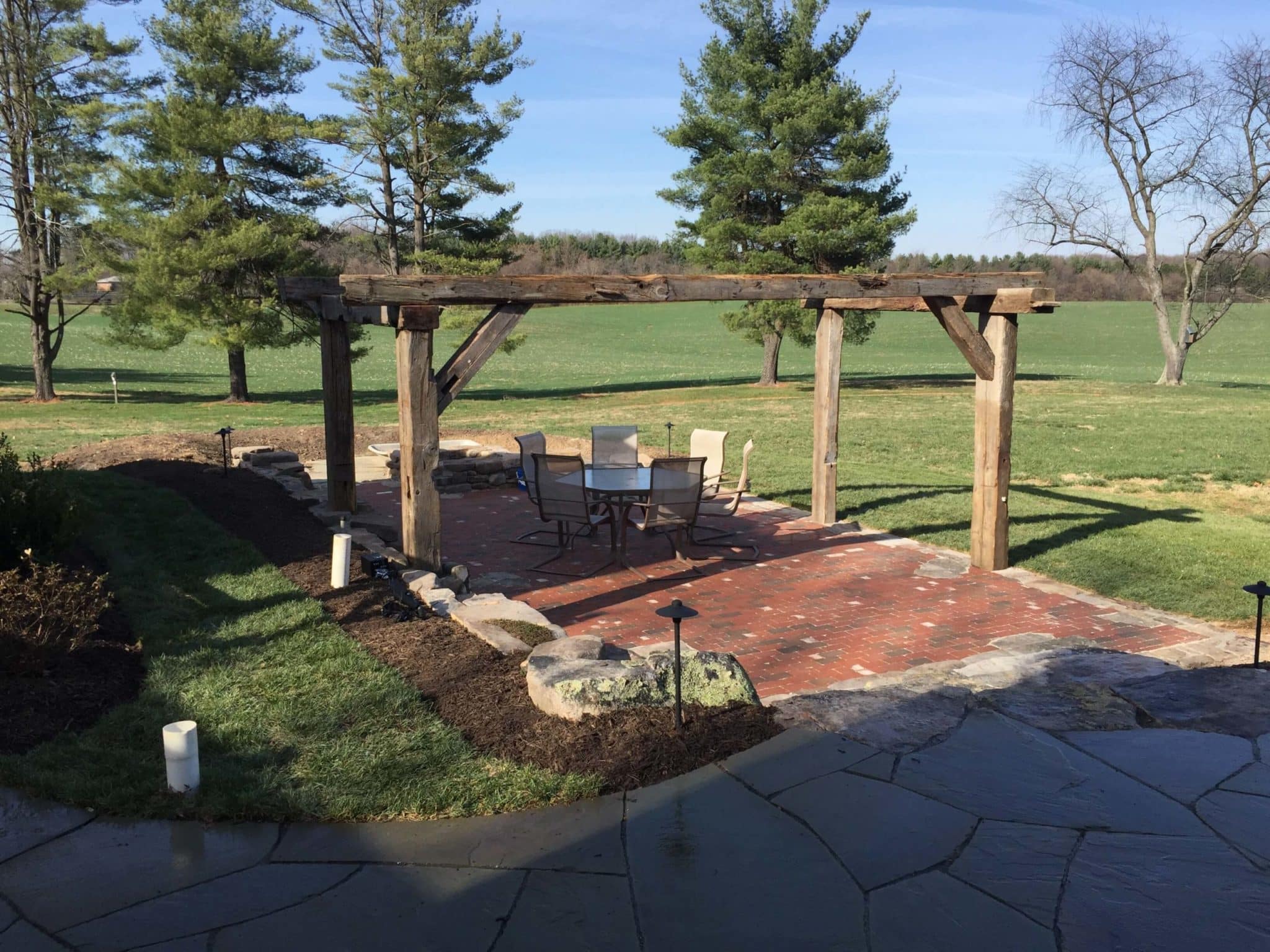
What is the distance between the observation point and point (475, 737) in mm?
3988


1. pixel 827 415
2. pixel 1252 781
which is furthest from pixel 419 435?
pixel 1252 781

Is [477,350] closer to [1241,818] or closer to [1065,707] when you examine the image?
[1065,707]

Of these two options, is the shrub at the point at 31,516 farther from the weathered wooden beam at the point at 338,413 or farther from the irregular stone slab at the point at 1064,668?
the irregular stone slab at the point at 1064,668

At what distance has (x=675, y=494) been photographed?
7.82 m

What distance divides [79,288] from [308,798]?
69.6ft

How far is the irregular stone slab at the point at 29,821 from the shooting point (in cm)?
322

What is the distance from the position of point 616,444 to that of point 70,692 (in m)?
6.33

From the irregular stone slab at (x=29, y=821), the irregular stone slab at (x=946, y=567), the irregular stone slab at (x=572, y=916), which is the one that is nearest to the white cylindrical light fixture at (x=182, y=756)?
the irregular stone slab at (x=29, y=821)

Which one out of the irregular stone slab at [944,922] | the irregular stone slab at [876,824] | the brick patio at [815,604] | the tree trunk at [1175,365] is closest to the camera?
the irregular stone slab at [944,922]

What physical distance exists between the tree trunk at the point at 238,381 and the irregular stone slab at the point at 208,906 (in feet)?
69.8

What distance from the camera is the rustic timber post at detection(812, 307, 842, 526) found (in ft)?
30.2

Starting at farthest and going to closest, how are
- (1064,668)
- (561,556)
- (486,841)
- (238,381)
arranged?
(238,381)
(561,556)
(1064,668)
(486,841)

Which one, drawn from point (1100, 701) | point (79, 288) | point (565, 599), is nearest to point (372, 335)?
point (79, 288)

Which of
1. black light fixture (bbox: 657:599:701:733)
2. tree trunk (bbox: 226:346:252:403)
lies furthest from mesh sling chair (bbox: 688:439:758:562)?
tree trunk (bbox: 226:346:252:403)
